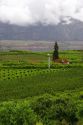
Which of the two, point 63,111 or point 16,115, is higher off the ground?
point 16,115

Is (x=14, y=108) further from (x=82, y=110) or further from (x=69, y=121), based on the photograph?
(x=82, y=110)

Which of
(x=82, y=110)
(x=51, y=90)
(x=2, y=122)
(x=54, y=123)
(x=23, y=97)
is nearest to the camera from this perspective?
(x=2, y=122)

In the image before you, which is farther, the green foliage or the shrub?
the shrub

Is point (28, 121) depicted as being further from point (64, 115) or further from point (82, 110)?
point (82, 110)

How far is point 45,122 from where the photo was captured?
3491cm

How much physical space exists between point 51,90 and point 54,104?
74.9 ft

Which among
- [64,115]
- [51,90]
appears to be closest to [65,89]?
[51,90]

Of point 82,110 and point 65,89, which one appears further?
point 65,89

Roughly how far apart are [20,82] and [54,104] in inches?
1222

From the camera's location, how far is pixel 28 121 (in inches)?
1329

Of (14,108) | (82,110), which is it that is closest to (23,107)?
(14,108)

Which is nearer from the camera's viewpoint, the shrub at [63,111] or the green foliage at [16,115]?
the green foliage at [16,115]

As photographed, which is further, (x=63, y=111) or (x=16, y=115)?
(x=63, y=111)

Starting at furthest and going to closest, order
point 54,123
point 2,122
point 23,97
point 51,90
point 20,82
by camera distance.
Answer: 1. point 20,82
2. point 51,90
3. point 23,97
4. point 54,123
5. point 2,122
